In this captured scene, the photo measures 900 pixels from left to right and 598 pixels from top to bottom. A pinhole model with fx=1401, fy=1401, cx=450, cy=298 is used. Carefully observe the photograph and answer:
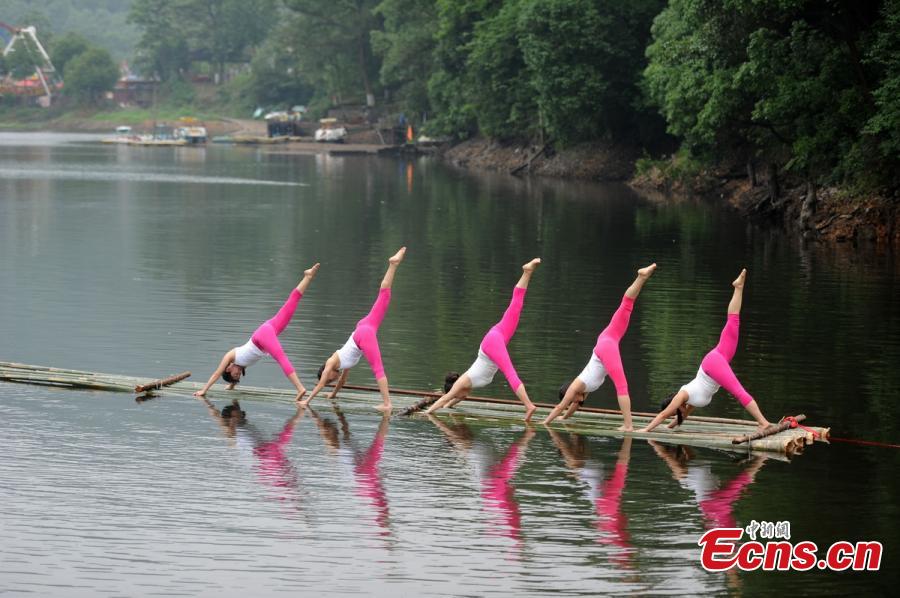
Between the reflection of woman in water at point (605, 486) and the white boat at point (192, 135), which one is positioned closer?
the reflection of woman in water at point (605, 486)

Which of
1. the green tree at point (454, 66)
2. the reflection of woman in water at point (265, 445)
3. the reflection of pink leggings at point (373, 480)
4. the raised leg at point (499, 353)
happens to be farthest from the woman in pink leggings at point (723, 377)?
the green tree at point (454, 66)

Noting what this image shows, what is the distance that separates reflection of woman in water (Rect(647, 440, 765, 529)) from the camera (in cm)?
1938

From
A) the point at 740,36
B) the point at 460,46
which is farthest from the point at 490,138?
the point at 740,36

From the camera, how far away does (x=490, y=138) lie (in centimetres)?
11738

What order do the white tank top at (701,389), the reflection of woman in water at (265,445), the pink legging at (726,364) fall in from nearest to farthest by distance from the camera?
the reflection of woman in water at (265,445) < the pink legging at (726,364) < the white tank top at (701,389)

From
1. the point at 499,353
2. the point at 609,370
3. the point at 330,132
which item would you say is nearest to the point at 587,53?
the point at 330,132

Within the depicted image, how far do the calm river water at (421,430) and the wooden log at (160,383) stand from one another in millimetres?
377

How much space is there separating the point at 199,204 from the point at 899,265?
132 feet

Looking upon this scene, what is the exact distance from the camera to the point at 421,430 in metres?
24.1

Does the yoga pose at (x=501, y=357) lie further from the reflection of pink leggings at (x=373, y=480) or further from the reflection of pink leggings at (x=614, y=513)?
the reflection of pink leggings at (x=614, y=513)

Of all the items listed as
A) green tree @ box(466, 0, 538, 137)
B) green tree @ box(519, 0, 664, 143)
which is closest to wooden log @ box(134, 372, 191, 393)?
green tree @ box(519, 0, 664, 143)

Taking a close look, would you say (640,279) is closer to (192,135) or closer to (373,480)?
(373,480)

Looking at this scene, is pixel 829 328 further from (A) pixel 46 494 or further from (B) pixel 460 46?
(B) pixel 460 46

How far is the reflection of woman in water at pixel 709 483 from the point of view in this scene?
1938 cm
